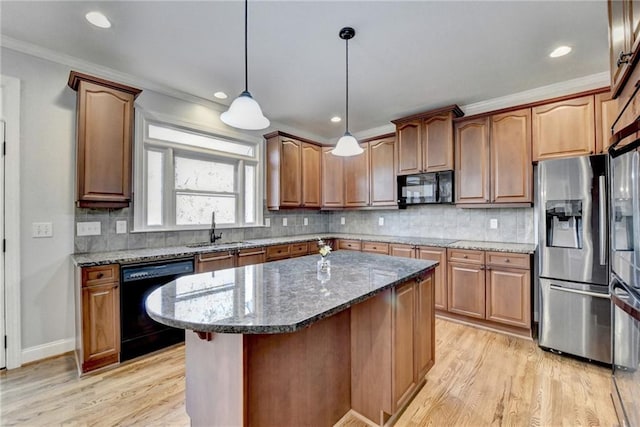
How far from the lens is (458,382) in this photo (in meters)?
2.15

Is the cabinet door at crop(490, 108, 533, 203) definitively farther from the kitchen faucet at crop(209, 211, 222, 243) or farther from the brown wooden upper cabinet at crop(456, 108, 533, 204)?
the kitchen faucet at crop(209, 211, 222, 243)

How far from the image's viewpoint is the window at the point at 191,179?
122 inches

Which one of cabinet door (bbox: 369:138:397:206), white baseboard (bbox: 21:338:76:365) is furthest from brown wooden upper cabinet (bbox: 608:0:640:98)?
white baseboard (bbox: 21:338:76:365)

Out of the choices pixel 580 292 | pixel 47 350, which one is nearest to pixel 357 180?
pixel 580 292

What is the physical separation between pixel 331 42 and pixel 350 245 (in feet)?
9.10

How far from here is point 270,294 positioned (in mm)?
1401

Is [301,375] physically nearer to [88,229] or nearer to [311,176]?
[88,229]

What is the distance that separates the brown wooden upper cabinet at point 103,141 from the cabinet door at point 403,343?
2.59 meters

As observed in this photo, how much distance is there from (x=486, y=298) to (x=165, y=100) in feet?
13.7

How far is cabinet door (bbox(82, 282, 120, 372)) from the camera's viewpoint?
2236 millimetres

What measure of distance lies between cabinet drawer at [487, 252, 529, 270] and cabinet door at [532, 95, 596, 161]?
105cm

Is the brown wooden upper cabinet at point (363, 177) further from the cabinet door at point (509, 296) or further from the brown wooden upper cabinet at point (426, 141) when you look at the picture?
the cabinet door at point (509, 296)

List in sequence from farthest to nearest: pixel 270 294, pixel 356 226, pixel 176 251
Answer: pixel 356 226
pixel 176 251
pixel 270 294

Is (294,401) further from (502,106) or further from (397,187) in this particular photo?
(502,106)
